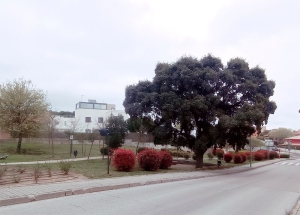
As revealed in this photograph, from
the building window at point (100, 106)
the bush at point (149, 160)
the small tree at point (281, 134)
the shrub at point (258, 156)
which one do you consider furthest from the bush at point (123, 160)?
the small tree at point (281, 134)

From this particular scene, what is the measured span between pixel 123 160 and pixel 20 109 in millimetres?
17221

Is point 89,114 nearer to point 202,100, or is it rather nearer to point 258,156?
point 258,156

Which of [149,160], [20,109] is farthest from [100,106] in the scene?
[149,160]

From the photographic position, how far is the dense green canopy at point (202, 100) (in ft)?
63.7

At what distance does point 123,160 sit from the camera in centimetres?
1639

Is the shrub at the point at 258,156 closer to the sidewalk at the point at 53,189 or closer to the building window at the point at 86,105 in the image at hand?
the sidewalk at the point at 53,189

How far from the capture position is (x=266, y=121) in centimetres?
2070

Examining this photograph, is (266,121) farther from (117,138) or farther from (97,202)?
(97,202)

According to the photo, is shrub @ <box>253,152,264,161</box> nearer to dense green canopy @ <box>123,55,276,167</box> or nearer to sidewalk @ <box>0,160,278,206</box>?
dense green canopy @ <box>123,55,276,167</box>

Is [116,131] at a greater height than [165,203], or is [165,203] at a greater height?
[116,131]

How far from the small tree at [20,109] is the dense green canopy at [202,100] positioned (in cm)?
1242

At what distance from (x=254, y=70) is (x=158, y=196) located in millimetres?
14570

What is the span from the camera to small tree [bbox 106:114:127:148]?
27031mm

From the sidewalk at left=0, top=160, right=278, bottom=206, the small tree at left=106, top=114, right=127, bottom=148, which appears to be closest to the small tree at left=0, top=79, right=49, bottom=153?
the small tree at left=106, top=114, right=127, bottom=148
